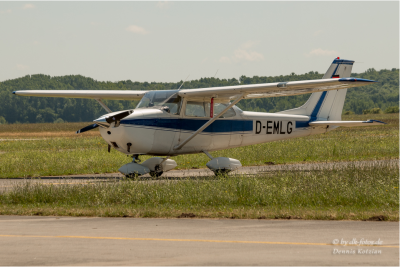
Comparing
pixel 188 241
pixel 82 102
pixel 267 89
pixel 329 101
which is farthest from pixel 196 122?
pixel 82 102

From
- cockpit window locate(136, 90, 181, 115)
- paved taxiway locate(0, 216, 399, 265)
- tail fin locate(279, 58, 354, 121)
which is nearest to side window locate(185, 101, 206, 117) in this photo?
cockpit window locate(136, 90, 181, 115)

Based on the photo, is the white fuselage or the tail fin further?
the tail fin

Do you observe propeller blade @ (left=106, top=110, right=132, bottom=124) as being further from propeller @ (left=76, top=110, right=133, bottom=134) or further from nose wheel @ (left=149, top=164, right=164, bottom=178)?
nose wheel @ (left=149, top=164, right=164, bottom=178)

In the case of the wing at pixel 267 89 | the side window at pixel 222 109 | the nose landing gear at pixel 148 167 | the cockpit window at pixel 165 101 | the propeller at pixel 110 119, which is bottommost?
the nose landing gear at pixel 148 167

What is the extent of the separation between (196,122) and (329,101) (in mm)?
7178

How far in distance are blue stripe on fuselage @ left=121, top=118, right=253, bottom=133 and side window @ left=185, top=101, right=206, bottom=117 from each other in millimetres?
206

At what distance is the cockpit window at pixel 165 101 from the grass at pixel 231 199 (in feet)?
13.3

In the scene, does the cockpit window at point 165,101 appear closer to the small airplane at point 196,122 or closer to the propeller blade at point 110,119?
the small airplane at point 196,122

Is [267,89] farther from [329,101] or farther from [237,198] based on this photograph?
[329,101]

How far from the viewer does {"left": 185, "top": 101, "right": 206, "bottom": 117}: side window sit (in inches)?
623

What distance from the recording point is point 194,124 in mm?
15844

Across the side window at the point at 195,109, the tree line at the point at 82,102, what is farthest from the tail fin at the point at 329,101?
the tree line at the point at 82,102

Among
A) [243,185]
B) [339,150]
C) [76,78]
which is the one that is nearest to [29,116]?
[76,78]

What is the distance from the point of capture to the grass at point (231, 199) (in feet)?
29.5
